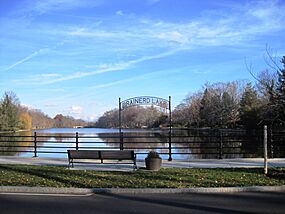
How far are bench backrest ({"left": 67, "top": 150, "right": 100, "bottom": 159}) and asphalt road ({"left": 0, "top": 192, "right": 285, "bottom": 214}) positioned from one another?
5.06 metres

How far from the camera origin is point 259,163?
1641 centimetres

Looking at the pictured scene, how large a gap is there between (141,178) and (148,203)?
3.21 metres

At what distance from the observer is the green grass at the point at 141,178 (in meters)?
11.2

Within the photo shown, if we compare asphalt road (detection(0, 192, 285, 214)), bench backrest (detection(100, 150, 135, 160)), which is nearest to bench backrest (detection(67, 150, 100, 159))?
bench backrest (detection(100, 150, 135, 160))

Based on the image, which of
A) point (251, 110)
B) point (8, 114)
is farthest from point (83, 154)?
point (8, 114)

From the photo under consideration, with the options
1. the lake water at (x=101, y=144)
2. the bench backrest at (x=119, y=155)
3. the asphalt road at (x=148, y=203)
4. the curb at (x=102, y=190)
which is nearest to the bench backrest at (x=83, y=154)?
the bench backrest at (x=119, y=155)

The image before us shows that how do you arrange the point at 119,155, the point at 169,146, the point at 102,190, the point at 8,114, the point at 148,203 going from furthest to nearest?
the point at 8,114
the point at 169,146
the point at 119,155
the point at 102,190
the point at 148,203

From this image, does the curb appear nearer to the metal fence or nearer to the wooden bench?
the wooden bench

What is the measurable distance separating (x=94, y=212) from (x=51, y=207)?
44.4 inches

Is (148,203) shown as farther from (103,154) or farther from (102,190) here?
(103,154)

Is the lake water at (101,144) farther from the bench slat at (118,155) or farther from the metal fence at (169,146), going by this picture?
the bench slat at (118,155)

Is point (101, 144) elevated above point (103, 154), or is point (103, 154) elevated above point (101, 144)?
point (103, 154)

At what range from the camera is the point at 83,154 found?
15.0 m

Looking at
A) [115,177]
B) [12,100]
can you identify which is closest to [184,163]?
[115,177]
